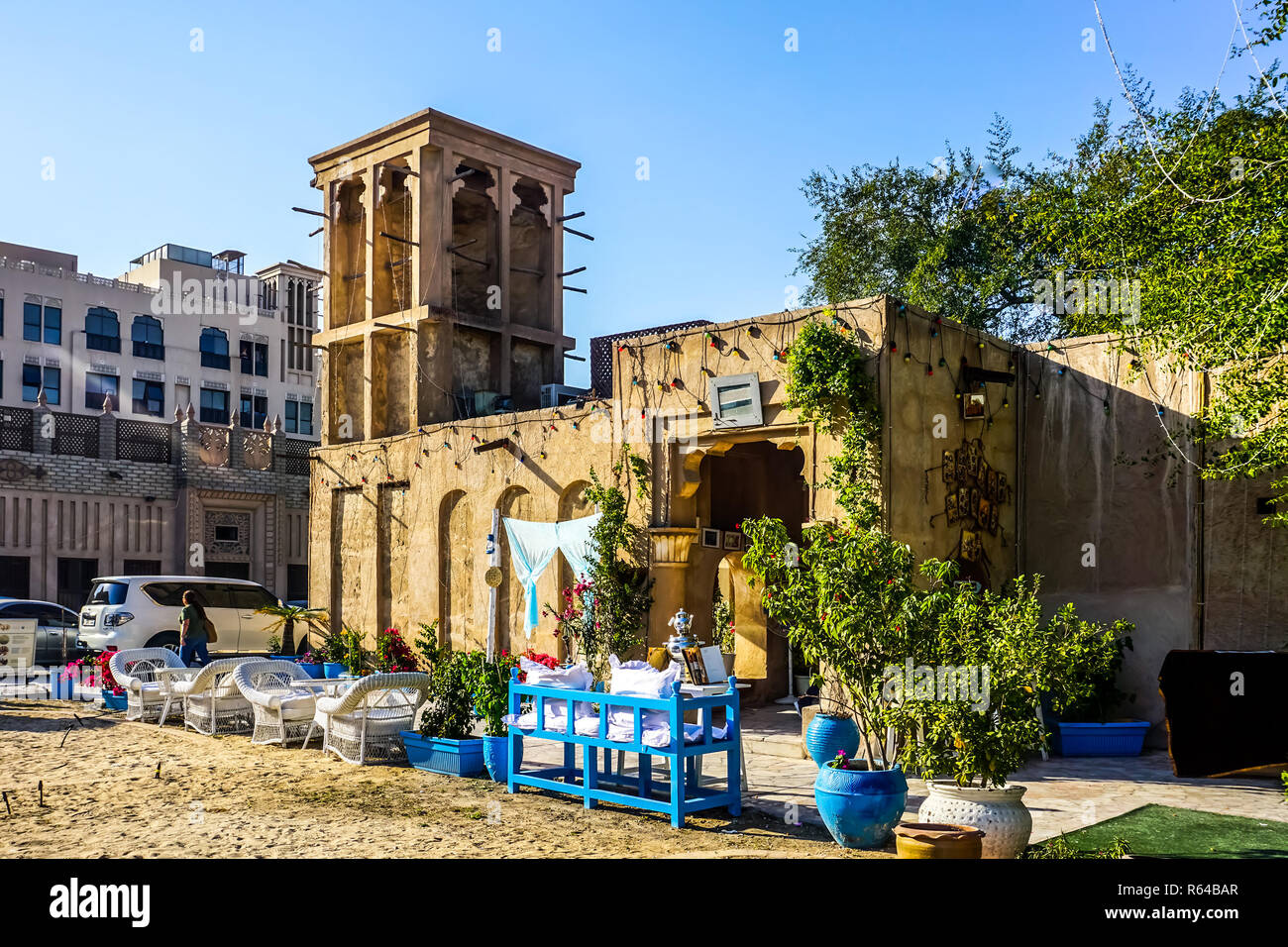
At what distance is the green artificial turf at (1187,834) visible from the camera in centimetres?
760

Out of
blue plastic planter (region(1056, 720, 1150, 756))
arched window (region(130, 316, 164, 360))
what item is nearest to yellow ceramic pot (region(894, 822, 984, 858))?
blue plastic planter (region(1056, 720, 1150, 756))

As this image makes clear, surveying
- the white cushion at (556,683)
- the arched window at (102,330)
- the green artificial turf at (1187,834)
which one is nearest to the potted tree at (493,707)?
the white cushion at (556,683)

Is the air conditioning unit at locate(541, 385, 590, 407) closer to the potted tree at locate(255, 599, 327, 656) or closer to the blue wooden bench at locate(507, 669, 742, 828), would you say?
the potted tree at locate(255, 599, 327, 656)

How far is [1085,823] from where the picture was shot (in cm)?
849

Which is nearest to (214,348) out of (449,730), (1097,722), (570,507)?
(570,507)

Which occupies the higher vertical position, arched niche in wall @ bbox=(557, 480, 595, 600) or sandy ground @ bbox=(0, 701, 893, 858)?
arched niche in wall @ bbox=(557, 480, 595, 600)

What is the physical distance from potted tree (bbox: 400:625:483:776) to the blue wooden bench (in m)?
0.77

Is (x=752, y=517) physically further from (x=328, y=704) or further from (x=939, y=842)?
(x=939, y=842)

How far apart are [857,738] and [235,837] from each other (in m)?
5.77

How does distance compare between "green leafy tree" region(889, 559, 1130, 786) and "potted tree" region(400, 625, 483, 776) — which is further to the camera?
"potted tree" region(400, 625, 483, 776)

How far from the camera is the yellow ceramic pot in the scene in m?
6.70
